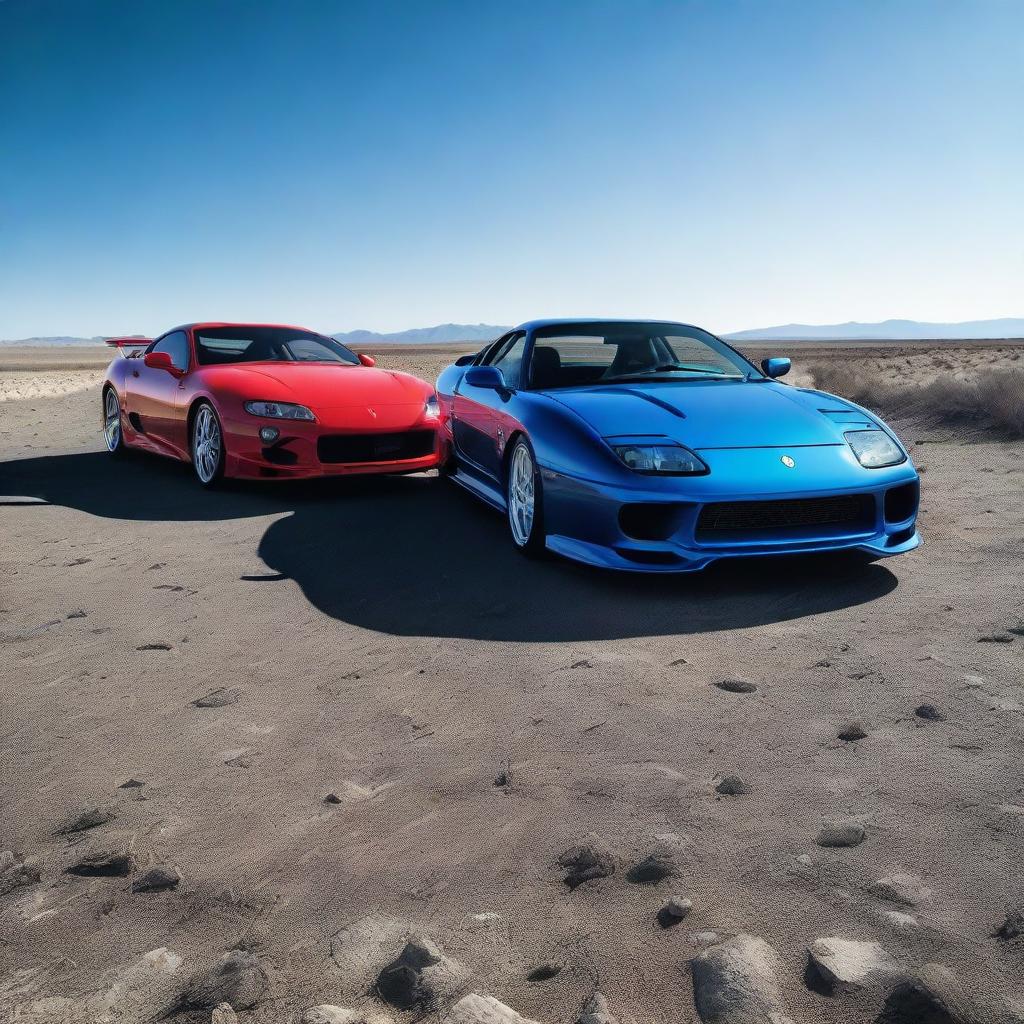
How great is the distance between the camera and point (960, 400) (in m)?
10.4

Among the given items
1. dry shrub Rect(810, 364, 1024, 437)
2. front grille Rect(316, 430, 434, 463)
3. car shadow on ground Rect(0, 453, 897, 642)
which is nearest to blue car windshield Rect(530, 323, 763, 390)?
car shadow on ground Rect(0, 453, 897, 642)

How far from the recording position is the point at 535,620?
3955mm

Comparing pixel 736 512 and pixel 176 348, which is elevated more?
pixel 176 348

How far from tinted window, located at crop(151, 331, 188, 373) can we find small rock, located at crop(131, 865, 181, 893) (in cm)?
620

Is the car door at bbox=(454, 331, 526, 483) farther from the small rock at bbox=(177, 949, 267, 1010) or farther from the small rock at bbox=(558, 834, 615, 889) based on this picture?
the small rock at bbox=(177, 949, 267, 1010)

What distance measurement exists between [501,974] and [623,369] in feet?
14.2

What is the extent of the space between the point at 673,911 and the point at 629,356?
4.26 meters

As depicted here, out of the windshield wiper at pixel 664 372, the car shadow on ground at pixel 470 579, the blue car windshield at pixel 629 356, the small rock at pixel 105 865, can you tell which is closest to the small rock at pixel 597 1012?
the small rock at pixel 105 865

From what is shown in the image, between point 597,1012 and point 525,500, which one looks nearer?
point 597,1012

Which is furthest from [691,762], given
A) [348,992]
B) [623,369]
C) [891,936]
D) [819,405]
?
[623,369]

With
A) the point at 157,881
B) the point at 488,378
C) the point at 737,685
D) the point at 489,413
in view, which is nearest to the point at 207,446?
the point at 489,413

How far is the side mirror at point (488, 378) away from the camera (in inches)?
217

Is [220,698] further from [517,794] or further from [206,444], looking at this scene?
[206,444]

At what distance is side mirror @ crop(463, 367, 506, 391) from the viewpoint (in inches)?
217
